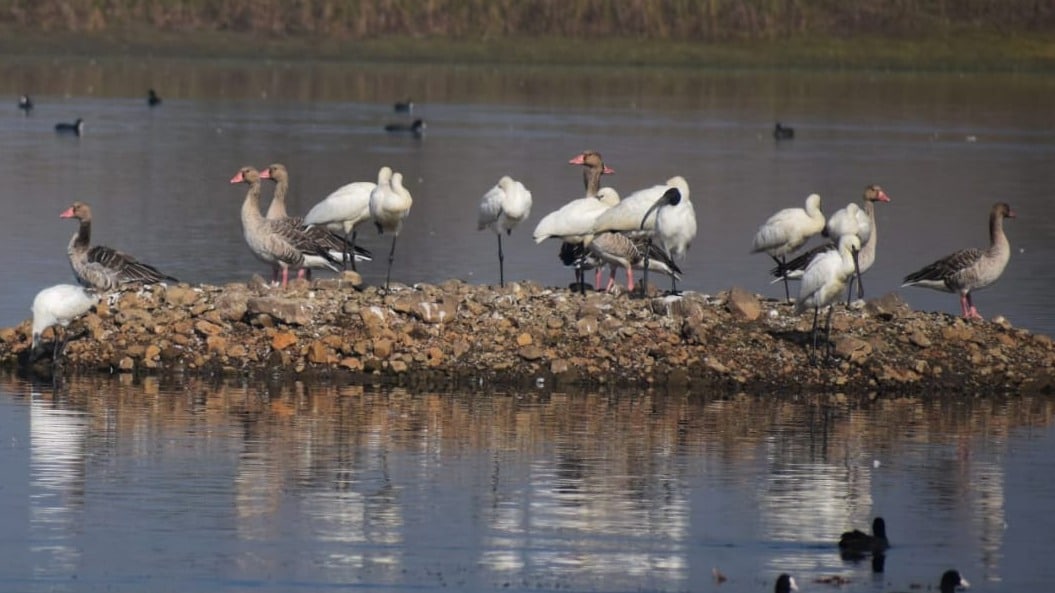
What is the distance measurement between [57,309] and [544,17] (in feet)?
309

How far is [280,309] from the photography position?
18859 millimetres

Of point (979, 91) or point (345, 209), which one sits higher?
point (979, 91)

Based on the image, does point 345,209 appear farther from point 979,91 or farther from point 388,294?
point 979,91

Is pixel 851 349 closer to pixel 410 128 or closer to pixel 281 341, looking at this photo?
pixel 281 341

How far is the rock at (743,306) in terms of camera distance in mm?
19391

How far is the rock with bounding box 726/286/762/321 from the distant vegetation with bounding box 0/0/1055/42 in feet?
258

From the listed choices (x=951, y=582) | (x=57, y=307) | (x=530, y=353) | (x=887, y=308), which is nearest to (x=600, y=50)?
(x=887, y=308)

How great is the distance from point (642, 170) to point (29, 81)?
1623 inches

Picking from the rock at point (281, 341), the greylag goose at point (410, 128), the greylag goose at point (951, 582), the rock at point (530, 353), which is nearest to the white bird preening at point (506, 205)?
the rock at point (530, 353)

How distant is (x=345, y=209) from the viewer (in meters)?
21.5

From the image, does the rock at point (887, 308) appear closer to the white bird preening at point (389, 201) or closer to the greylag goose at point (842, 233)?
the greylag goose at point (842, 233)


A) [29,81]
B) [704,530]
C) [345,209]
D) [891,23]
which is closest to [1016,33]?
[891,23]

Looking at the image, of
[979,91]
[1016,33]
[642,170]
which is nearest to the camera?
[642,170]

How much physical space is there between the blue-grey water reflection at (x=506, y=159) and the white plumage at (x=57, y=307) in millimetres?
2101
